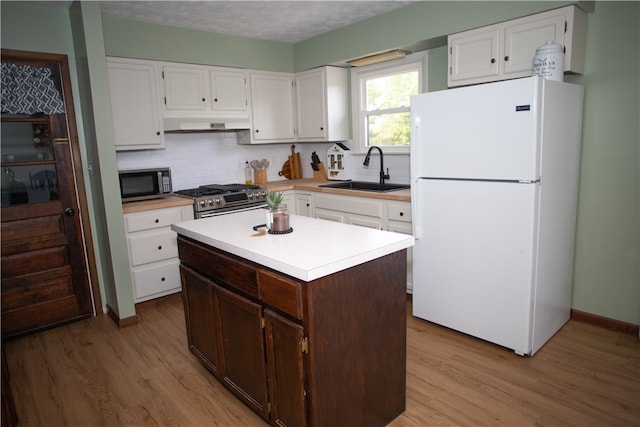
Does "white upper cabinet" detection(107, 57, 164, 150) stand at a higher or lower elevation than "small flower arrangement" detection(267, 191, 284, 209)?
higher

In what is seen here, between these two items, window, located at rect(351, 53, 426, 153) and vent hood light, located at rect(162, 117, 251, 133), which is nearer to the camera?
vent hood light, located at rect(162, 117, 251, 133)

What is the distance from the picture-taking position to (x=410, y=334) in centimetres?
299

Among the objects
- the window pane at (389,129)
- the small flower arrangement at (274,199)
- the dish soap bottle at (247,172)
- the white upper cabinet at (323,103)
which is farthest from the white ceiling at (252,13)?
the small flower arrangement at (274,199)

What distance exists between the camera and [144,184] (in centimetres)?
372

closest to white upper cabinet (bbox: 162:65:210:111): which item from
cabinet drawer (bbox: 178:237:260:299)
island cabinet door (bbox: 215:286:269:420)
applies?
cabinet drawer (bbox: 178:237:260:299)

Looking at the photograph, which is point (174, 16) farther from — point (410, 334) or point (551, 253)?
point (551, 253)

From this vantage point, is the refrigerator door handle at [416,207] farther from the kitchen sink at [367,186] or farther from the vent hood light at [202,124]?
the vent hood light at [202,124]

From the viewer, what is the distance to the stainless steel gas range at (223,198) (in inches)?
145

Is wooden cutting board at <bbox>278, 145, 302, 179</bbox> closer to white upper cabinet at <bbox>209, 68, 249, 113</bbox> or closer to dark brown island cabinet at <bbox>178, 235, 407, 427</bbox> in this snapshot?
white upper cabinet at <bbox>209, 68, 249, 113</bbox>

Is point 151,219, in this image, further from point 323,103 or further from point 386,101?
point 386,101

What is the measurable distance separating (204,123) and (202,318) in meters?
2.11

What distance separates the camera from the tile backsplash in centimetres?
403

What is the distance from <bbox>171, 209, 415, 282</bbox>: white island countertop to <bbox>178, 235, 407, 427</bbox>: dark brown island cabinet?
58mm

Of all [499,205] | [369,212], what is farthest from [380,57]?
[499,205]
